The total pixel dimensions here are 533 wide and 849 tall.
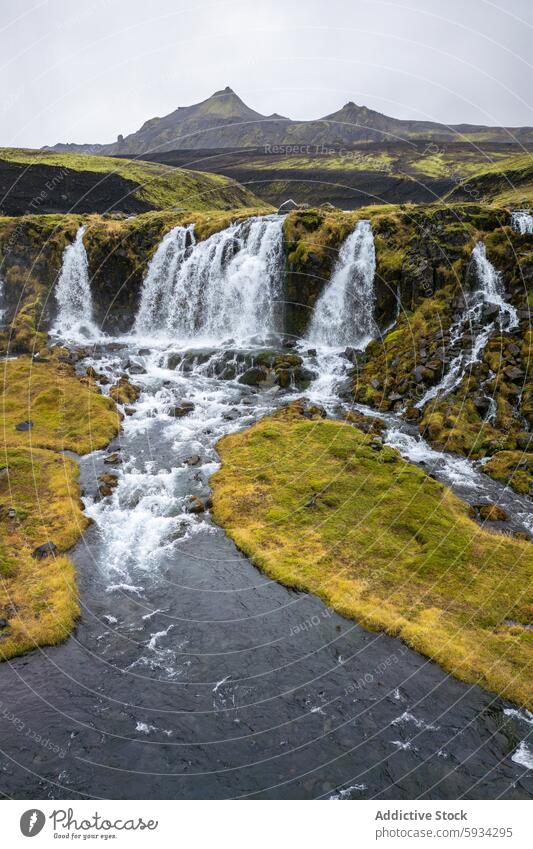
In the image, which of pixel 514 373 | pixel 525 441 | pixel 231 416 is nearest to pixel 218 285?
pixel 231 416

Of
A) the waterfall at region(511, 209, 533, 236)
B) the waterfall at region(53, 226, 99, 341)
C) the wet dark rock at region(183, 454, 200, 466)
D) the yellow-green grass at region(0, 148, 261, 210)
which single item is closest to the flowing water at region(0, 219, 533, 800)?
the wet dark rock at region(183, 454, 200, 466)

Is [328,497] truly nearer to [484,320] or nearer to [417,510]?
[417,510]

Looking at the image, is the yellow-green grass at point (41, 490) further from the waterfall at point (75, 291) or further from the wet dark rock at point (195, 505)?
the waterfall at point (75, 291)

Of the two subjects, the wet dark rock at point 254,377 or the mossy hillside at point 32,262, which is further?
the mossy hillside at point 32,262

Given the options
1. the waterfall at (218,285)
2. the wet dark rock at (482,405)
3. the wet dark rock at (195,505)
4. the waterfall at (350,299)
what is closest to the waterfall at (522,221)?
the waterfall at (350,299)

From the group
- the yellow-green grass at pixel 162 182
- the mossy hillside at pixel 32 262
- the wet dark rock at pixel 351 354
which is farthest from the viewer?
the yellow-green grass at pixel 162 182

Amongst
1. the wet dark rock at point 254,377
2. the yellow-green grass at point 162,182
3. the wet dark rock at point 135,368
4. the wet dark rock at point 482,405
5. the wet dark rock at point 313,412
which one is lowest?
the wet dark rock at point 135,368
